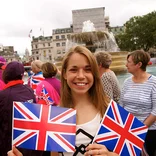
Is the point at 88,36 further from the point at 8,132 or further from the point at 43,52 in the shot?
the point at 43,52

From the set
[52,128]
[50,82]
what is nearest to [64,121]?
[52,128]

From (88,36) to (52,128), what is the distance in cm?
2238

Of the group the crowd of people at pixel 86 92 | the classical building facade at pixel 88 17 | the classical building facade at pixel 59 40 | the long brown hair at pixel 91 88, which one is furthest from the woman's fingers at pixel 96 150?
the classical building facade at pixel 59 40

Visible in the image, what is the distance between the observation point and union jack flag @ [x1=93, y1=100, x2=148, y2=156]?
1667 millimetres

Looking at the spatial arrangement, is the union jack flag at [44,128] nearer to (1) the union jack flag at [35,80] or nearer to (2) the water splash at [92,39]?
(1) the union jack flag at [35,80]

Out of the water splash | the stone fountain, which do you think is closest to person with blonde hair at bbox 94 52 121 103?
the stone fountain

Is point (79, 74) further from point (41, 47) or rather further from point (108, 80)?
point (41, 47)

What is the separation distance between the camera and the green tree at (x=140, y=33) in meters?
56.9

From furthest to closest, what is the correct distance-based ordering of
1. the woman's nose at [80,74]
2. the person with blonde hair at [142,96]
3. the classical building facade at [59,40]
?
the classical building facade at [59,40] → the person with blonde hair at [142,96] → the woman's nose at [80,74]

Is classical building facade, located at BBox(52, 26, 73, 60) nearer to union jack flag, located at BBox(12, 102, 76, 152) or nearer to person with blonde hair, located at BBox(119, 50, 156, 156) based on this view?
person with blonde hair, located at BBox(119, 50, 156, 156)

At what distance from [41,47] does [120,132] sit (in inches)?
4496

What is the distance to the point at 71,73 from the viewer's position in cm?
186

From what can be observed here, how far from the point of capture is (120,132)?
1.71 meters

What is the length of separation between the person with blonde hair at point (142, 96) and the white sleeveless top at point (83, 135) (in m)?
1.40
